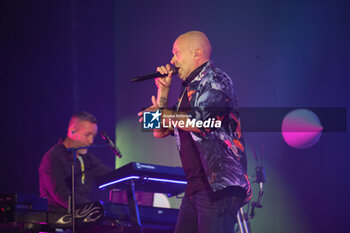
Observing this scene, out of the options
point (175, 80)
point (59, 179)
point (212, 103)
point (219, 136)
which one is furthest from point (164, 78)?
point (175, 80)

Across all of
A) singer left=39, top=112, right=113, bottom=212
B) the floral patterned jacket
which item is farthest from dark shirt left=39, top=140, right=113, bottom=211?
the floral patterned jacket

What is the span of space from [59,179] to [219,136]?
8.47ft

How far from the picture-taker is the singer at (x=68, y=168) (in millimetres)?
4324

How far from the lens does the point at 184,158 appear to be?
7.86 feet

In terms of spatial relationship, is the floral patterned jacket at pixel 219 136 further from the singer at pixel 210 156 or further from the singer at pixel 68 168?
the singer at pixel 68 168

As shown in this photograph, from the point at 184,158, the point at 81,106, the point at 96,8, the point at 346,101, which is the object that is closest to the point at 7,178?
the point at 81,106

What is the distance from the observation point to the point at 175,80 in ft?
19.3

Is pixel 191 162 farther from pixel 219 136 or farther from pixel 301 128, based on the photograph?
pixel 301 128

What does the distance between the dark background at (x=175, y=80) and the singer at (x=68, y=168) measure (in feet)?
1.73

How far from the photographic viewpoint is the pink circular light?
5395mm

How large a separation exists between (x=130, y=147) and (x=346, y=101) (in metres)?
2.86

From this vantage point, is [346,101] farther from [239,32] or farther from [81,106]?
[81,106]

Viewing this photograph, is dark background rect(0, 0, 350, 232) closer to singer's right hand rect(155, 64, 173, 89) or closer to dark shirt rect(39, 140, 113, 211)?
dark shirt rect(39, 140, 113, 211)

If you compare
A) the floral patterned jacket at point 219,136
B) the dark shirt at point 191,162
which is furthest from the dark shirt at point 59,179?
the floral patterned jacket at point 219,136
